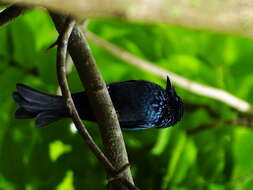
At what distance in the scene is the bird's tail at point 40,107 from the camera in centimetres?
165

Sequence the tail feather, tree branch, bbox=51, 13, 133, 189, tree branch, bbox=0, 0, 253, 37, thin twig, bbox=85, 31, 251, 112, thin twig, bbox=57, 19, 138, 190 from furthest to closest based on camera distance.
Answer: thin twig, bbox=85, 31, 251, 112 < the tail feather < tree branch, bbox=51, 13, 133, 189 < thin twig, bbox=57, 19, 138, 190 < tree branch, bbox=0, 0, 253, 37

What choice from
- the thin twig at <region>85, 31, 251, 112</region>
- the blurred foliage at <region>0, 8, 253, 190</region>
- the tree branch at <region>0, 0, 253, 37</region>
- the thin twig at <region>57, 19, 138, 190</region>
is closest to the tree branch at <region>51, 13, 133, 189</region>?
the thin twig at <region>57, 19, 138, 190</region>

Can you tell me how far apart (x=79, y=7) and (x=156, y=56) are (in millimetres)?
2212

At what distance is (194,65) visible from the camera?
110 inches

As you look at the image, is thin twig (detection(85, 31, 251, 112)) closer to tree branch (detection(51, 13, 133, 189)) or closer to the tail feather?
the tail feather

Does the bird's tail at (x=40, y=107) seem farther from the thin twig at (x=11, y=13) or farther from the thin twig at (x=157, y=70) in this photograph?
the thin twig at (x=157, y=70)

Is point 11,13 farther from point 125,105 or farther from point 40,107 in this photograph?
point 125,105

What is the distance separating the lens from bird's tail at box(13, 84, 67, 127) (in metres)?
1.65

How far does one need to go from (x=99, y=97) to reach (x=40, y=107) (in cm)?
30

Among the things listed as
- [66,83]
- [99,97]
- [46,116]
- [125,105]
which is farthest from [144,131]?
[66,83]

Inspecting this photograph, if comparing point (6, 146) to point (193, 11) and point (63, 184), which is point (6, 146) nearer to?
point (63, 184)

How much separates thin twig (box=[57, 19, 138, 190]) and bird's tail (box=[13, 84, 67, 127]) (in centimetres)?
35

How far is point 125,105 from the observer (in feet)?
5.66

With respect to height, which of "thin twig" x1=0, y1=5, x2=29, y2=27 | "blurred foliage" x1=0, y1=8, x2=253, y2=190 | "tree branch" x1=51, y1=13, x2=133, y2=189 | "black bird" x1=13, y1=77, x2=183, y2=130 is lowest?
"blurred foliage" x1=0, y1=8, x2=253, y2=190
